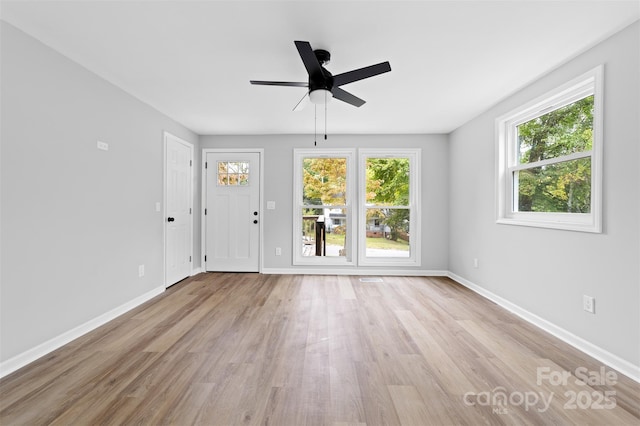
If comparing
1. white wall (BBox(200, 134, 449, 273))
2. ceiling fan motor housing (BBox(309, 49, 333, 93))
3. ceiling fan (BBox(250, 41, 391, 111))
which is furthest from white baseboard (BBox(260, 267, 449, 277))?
ceiling fan motor housing (BBox(309, 49, 333, 93))

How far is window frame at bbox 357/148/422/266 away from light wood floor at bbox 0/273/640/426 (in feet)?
5.59

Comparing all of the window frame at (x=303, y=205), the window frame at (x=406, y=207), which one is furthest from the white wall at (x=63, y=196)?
the window frame at (x=406, y=207)

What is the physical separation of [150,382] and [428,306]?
2.76 metres

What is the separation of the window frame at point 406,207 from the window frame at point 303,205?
0.12 meters

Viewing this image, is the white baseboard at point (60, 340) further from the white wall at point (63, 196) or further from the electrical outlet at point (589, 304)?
the electrical outlet at point (589, 304)

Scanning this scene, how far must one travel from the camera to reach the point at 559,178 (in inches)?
106

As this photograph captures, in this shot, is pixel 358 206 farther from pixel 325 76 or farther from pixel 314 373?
pixel 314 373

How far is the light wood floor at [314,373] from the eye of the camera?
1.58m

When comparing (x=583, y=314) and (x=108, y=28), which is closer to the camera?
(x=108, y=28)

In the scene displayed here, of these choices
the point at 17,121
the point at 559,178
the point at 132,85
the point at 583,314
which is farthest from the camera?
the point at 132,85

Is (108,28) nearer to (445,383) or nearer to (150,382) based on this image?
(150,382)

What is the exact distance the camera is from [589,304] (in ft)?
7.41

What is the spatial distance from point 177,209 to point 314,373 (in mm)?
3287

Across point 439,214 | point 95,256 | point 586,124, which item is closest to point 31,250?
point 95,256
